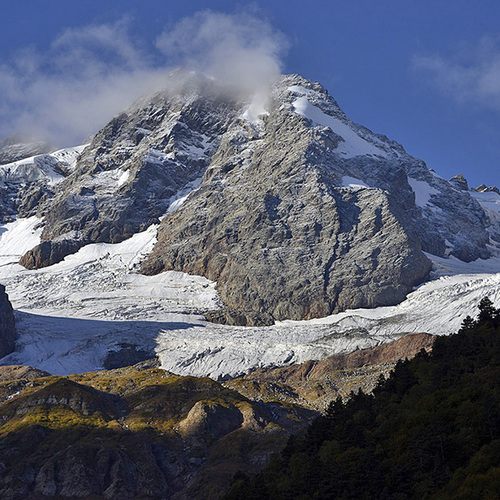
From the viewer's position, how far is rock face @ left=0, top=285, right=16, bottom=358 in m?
187

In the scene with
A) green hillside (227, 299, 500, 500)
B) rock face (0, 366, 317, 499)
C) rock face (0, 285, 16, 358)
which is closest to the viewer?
green hillside (227, 299, 500, 500)

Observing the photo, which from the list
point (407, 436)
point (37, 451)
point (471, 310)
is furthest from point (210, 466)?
point (471, 310)

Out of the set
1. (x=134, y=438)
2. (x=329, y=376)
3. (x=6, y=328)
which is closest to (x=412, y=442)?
(x=134, y=438)

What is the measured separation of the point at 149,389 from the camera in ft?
408

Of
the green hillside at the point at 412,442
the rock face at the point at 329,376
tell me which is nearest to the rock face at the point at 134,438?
the rock face at the point at 329,376

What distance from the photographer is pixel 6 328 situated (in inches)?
7510

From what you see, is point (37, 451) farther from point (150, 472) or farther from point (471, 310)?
point (471, 310)

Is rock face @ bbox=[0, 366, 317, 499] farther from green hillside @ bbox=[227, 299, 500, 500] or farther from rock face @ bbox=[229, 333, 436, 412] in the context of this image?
green hillside @ bbox=[227, 299, 500, 500]

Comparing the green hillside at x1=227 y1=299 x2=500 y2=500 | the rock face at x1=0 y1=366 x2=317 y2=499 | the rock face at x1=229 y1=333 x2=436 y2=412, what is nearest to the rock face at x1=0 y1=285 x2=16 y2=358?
the rock face at x1=229 y1=333 x2=436 y2=412

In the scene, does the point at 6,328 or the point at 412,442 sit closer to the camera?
the point at 412,442

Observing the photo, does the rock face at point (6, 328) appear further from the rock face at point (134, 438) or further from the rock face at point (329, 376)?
the rock face at point (134, 438)

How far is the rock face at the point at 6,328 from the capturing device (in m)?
187

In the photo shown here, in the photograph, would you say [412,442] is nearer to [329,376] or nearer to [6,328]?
[329,376]

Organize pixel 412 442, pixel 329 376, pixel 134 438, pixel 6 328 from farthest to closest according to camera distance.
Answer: pixel 6 328, pixel 329 376, pixel 134 438, pixel 412 442
